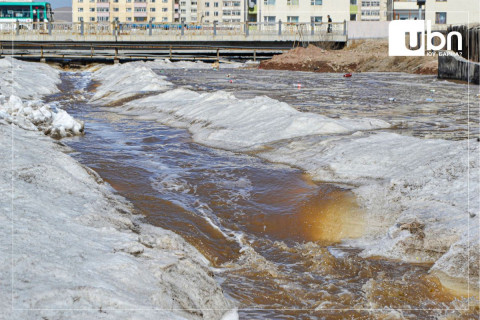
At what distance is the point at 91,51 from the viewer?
157 feet

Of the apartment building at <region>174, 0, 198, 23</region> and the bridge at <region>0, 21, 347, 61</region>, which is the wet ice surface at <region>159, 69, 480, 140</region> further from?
the apartment building at <region>174, 0, 198, 23</region>

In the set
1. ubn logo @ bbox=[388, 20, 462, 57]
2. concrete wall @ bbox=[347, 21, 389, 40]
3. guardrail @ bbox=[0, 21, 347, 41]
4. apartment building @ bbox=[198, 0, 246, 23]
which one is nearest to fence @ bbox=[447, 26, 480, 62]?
ubn logo @ bbox=[388, 20, 462, 57]

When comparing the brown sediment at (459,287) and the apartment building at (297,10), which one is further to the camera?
the apartment building at (297,10)

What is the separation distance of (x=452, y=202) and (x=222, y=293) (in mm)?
2975

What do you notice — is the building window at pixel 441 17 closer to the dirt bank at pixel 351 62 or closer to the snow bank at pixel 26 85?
the dirt bank at pixel 351 62

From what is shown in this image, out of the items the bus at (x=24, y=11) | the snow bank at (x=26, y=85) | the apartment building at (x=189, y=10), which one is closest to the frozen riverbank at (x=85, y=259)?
the snow bank at (x=26, y=85)

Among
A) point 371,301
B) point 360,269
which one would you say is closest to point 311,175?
point 360,269

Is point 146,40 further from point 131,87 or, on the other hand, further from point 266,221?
point 266,221

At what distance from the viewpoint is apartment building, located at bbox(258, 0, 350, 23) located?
70.0 meters

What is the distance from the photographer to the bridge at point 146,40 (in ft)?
156

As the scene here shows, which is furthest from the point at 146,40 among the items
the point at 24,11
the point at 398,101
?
the point at 398,101

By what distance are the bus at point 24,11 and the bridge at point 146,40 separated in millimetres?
19415

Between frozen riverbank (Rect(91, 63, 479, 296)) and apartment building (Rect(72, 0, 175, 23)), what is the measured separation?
12924 centimetres

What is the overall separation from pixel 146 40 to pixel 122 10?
3808 inches
